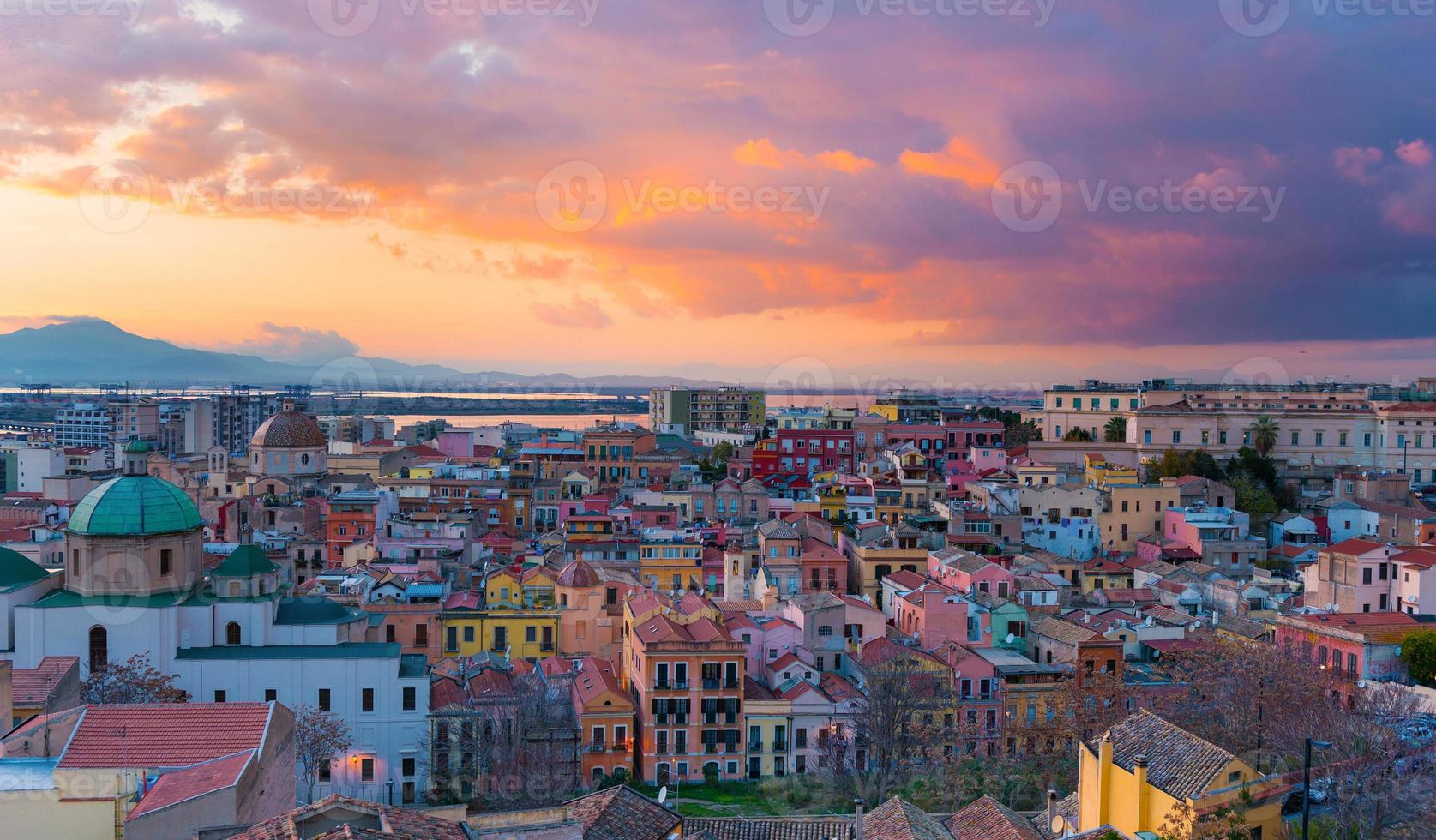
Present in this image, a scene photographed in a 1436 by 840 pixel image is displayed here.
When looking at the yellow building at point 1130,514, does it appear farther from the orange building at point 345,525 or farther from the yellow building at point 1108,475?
the orange building at point 345,525

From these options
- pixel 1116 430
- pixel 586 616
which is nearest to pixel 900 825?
pixel 586 616

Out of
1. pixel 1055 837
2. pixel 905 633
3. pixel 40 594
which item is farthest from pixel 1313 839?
pixel 40 594

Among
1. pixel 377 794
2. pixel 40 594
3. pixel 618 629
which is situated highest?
pixel 40 594

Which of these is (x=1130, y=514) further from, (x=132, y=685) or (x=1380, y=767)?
(x=132, y=685)

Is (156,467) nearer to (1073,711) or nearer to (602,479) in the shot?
(602,479)

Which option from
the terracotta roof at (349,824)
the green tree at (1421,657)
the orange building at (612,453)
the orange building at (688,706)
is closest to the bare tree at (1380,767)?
the green tree at (1421,657)


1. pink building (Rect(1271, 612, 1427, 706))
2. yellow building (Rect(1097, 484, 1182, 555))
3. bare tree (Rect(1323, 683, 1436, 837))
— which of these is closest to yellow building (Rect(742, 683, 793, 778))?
bare tree (Rect(1323, 683, 1436, 837))

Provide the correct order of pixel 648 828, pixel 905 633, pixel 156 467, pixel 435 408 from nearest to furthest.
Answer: pixel 648 828 < pixel 905 633 < pixel 156 467 < pixel 435 408
